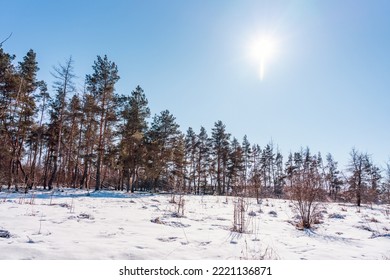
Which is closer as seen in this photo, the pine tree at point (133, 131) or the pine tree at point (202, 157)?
the pine tree at point (133, 131)

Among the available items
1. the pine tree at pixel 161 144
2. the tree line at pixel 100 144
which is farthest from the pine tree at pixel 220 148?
the pine tree at pixel 161 144

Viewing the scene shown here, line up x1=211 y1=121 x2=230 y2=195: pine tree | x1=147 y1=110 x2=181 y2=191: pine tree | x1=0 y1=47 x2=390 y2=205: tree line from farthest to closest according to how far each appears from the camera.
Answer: x1=211 y1=121 x2=230 y2=195: pine tree, x1=147 y1=110 x2=181 y2=191: pine tree, x1=0 y1=47 x2=390 y2=205: tree line

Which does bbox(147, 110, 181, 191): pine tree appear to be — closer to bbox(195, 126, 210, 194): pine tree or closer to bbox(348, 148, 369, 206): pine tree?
bbox(195, 126, 210, 194): pine tree

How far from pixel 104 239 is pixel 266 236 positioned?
11.8 feet

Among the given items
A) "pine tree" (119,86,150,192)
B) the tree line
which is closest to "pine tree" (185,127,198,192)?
the tree line

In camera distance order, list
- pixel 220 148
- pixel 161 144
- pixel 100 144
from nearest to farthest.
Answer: pixel 100 144
pixel 161 144
pixel 220 148

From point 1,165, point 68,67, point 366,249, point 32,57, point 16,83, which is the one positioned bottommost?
point 366,249

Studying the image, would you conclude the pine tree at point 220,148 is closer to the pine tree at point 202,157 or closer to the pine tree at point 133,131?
the pine tree at point 202,157

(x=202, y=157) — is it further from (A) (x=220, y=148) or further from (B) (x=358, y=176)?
(B) (x=358, y=176)

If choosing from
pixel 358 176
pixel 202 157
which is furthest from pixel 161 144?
pixel 358 176

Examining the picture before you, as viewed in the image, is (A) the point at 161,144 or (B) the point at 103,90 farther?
(A) the point at 161,144
